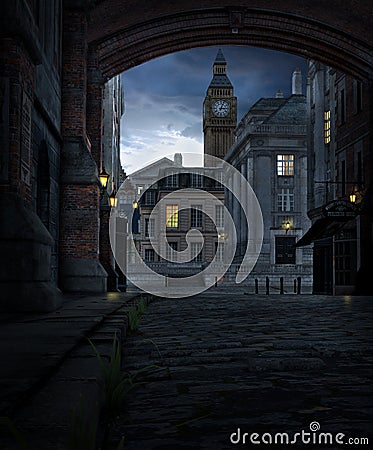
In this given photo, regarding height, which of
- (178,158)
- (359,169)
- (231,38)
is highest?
(178,158)

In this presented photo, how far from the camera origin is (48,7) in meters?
13.7

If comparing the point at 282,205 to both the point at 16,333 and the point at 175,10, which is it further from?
the point at 16,333

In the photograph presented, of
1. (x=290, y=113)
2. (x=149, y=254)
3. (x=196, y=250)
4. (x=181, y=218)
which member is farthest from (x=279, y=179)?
(x=149, y=254)

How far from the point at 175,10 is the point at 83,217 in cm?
843

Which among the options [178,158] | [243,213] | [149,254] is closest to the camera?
[243,213]

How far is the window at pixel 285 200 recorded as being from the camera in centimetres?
5512

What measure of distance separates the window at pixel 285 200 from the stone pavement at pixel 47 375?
162 feet

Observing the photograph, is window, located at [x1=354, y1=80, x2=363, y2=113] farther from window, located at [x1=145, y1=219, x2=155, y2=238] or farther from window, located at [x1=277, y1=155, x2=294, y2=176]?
window, located at [x1=145, y1=219, x2=155, y2=238]

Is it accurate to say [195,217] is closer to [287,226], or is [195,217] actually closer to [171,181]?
[171,181]

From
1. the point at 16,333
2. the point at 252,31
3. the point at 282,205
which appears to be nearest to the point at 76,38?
the point at 252,31

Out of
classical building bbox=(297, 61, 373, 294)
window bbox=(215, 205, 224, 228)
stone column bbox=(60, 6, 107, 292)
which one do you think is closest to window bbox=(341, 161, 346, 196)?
classical building bbox=(297, 61, 373, 294)

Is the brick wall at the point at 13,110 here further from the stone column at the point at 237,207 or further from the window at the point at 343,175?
the stone column at the point at 237,207

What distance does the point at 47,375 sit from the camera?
11.4ft

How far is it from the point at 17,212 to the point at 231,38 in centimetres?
1572
